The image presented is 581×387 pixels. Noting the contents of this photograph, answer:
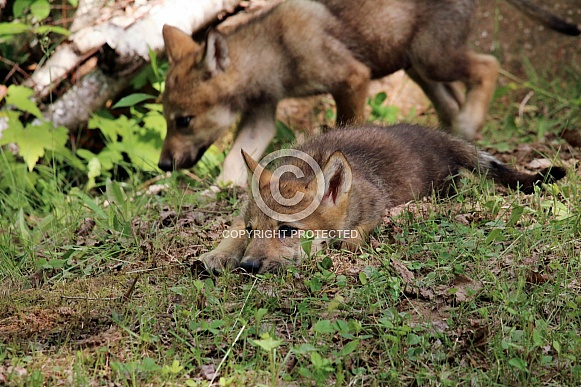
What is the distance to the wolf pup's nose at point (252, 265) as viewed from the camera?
349cm

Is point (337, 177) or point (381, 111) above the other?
point (337, 177)

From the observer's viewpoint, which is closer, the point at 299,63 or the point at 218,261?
the point at 218,261

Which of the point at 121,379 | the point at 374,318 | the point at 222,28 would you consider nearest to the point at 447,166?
the point at 374,318

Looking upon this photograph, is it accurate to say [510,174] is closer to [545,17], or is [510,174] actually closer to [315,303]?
[315,303]

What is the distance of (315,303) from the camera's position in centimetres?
324

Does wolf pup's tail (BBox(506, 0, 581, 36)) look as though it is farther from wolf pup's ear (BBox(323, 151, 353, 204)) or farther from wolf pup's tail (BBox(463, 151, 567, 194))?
wolf pup's ear (BBox(323, 151, 353, 204))

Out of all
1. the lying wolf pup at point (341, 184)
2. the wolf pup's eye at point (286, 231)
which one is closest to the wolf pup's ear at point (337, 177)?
the lying wolf pup at point (341, 184)

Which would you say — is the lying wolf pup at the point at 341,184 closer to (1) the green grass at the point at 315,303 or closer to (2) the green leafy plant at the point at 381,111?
(1) the green grass at the point at 315,303

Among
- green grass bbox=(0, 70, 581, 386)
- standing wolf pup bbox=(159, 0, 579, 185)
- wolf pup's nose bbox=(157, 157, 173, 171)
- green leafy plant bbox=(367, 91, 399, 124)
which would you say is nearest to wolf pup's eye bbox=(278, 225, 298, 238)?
green grass bbox=(0, 70, 581, 386)

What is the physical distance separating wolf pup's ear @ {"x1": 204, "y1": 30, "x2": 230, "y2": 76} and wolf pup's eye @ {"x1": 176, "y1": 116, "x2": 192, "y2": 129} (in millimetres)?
416

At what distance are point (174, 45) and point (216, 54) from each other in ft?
1.25

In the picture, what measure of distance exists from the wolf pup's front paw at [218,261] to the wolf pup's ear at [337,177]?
1.92 ft

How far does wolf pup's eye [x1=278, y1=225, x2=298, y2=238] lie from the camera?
3.66 metres

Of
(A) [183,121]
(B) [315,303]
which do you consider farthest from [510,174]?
(A) [183,121]
